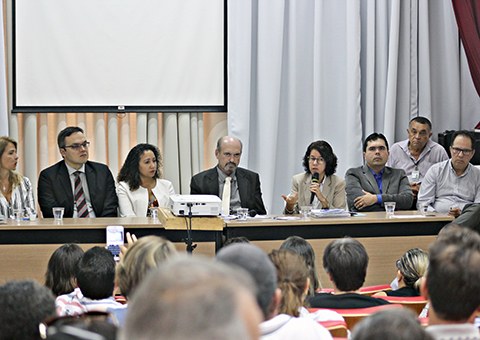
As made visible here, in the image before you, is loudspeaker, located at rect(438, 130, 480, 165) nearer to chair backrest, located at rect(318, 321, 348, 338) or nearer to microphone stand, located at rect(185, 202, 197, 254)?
microphone stand, located at rect(185, 202, 197, 254)

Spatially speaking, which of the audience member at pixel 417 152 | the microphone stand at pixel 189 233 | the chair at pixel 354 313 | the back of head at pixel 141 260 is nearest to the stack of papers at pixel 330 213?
the microphone stand at pixel 189 233

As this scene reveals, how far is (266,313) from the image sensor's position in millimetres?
2201

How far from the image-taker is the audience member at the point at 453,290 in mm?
2031

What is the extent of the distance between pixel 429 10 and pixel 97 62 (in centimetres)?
323

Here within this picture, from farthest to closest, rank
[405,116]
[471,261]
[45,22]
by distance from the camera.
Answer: [405,116] → [45,22] → [471,261]

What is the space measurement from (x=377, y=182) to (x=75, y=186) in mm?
2393

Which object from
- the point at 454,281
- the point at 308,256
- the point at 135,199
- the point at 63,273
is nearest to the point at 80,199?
the point at 135,199

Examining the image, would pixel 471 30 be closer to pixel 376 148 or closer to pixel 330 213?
pixel 376 148

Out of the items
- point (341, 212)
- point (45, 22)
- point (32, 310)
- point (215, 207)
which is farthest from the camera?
point (45, 22)

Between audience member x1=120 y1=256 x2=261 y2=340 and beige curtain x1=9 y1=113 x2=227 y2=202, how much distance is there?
6406mm

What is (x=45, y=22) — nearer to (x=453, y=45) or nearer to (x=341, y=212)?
(x=341, y=212)

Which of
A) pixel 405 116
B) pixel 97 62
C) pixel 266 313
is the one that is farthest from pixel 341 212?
pixel 266 313

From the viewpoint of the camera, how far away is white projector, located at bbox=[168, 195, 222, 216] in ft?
17.1

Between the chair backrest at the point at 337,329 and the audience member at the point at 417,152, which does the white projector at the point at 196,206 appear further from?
the chair backrest at the point at 337,329
